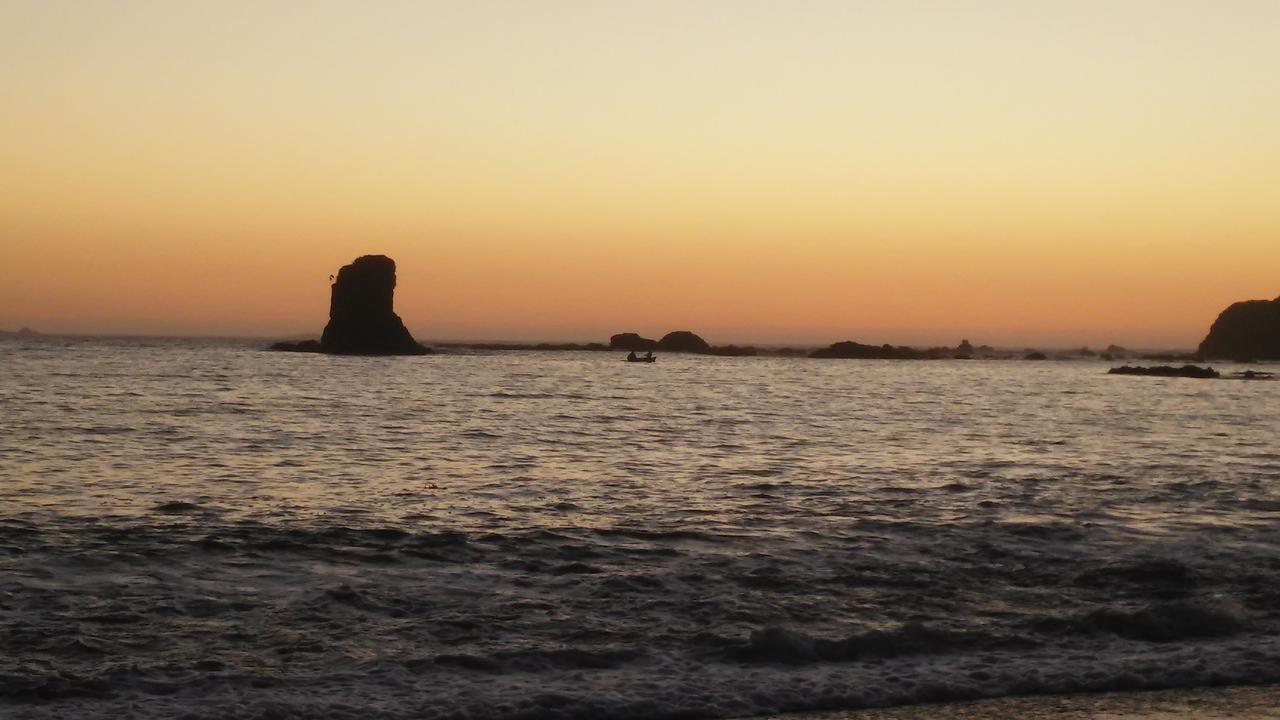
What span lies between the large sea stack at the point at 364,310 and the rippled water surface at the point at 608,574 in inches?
5162

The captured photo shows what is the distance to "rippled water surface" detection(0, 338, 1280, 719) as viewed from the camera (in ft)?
30.5

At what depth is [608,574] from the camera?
13695mm

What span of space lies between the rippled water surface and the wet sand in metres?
0.27

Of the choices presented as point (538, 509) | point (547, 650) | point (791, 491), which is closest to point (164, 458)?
point (538, 509)

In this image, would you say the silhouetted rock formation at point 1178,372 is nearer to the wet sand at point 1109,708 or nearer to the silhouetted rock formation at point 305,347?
the wet sand at point 1109,708

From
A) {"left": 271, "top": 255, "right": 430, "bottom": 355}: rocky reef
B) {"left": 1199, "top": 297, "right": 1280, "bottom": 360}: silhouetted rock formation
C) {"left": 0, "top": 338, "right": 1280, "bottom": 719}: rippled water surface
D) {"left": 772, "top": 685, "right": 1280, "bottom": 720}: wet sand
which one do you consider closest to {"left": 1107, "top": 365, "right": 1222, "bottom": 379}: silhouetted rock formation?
{"left": 0, "top": 338, "right": 1280, "bottom": 719}: rippled water surface

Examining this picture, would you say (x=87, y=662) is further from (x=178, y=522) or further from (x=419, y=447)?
(x=419, y=447)

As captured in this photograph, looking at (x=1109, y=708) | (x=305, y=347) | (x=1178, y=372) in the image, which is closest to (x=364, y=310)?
(x=305, y=347)

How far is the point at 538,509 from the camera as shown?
18688mm

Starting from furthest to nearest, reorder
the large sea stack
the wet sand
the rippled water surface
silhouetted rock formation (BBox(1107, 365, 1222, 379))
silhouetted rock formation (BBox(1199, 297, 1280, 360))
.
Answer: silhouetted rock formation (BBox(1199, 297, 1280, 360)) < the large sea stack < silhouetted rock formation (BBox(1107, 365, 1222, 379)) < the rippled water surface < the wet sand

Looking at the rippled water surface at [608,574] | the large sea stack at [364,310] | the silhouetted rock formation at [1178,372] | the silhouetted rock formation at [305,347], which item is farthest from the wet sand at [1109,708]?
the silhouetted rock formation at [305,347]

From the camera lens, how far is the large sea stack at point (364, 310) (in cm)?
15838

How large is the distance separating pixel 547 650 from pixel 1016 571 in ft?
24.5

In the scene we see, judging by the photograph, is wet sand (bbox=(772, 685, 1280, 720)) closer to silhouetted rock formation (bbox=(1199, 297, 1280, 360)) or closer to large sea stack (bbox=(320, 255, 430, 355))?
large sea stack (bbox=(320, 255, 430, 355))
